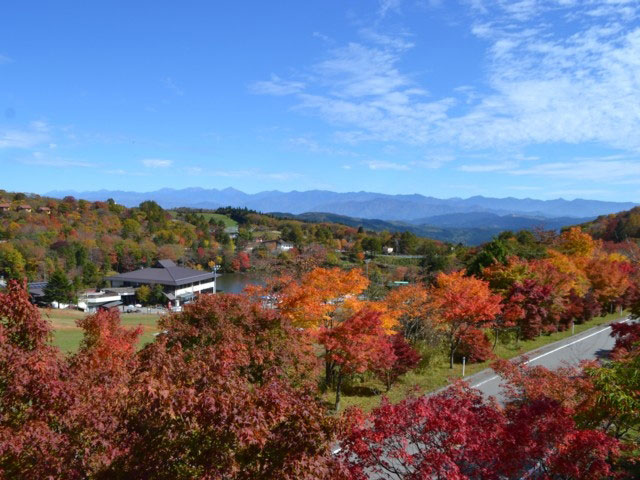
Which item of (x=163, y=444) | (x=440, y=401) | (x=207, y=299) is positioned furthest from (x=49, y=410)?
(x=207, y=299)

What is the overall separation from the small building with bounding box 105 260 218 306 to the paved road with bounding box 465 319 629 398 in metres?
44.7

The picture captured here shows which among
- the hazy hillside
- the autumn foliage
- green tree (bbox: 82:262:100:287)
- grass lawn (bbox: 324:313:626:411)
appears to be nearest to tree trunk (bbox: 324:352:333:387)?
grass lawn (bbox: 324:313:626:411)

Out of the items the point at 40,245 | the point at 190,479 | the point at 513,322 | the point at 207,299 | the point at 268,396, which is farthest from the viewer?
the point at 40,245

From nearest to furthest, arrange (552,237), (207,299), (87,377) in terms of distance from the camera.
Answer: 1. (87,377)
2. (207,299)
3. (552,237)

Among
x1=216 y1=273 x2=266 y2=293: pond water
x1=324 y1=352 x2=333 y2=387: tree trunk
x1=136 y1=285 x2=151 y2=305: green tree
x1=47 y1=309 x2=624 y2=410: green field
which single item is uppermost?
x1=324 y1=352 x2=333 y2=387: tree trunk

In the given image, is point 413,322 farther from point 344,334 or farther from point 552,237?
point 552,237

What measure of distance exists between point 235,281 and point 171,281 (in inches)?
696

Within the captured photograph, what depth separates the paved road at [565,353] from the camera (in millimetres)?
18819

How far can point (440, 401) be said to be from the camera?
22.7 ft

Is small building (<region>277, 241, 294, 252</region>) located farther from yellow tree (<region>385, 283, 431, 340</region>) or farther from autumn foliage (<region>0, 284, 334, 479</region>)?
autumn foliage (<region>0, 284, 334, 479</region>)

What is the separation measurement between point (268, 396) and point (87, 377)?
10.9 feet

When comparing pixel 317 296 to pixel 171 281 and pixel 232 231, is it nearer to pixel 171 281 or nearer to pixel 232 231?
pixel 171 281

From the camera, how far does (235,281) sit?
7756 cm

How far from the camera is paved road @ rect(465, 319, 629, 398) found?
61.7 ft
